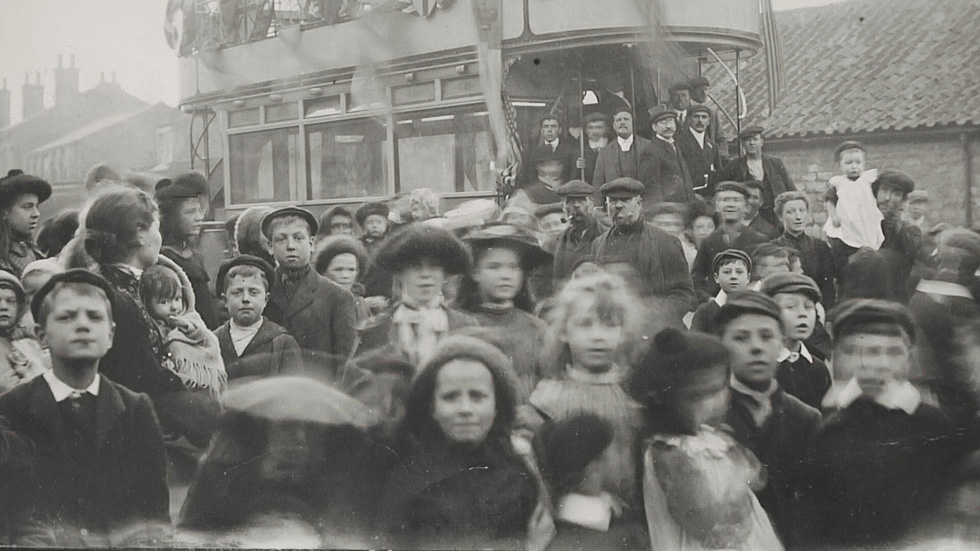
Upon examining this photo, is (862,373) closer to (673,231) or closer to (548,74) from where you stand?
(673,231)

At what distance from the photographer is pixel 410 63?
4945 mm

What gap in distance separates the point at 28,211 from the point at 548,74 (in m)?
2.50

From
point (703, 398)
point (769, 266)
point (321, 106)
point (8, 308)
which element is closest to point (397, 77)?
point (321, 106)

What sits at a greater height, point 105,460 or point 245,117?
point 245,117

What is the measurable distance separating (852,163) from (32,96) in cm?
377

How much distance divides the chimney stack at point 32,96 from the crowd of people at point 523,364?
56 centimetres

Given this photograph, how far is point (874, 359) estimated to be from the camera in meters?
4.50

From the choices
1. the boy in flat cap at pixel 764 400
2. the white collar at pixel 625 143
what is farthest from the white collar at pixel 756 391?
the white collar at pixel 625 143

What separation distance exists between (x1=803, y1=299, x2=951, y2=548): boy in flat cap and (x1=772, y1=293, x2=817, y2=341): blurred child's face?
10cm

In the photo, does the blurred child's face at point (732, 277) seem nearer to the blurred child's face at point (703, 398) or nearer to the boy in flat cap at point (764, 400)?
the boy in flat cap at point (764, 400)

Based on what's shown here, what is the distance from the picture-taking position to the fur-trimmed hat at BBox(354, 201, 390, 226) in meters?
4.95

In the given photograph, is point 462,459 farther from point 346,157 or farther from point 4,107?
point 4,107

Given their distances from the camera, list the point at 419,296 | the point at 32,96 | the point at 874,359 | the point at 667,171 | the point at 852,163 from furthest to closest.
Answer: the point at 32,96
the point at 419,296
the point at 667,171
the point at 852,163
the point at 874,359

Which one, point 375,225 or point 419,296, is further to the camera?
point 375,225
